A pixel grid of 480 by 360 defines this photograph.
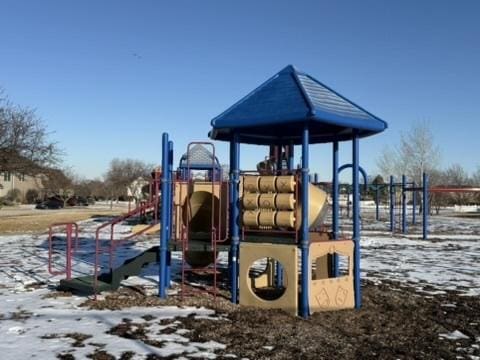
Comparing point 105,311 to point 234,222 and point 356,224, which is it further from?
point 356,224

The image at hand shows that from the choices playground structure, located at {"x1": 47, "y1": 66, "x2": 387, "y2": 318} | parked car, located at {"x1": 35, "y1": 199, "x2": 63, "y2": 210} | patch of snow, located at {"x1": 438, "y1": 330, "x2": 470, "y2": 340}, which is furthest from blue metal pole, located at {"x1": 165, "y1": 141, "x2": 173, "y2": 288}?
parked car, located at {"x1": 35, "y1": 199, "x2": 63, "y2": 210}

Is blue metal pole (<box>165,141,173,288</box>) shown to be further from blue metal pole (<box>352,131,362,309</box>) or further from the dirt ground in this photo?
blue metal pole (<box>352,131,362,309</box>)

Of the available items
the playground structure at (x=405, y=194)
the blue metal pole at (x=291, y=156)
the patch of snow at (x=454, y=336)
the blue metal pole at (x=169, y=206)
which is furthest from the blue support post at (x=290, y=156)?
the playground structure at (x=405, y=194)

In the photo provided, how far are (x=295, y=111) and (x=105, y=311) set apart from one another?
4.19m

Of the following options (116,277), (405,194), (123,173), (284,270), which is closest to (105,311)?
(116,277)

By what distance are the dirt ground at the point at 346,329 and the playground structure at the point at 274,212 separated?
422mm

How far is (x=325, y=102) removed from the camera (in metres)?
8.41

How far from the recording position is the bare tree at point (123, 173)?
79.2 meters

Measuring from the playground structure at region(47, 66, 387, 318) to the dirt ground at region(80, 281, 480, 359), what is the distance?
42 cm

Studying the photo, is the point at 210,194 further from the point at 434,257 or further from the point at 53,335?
the point at 434,257

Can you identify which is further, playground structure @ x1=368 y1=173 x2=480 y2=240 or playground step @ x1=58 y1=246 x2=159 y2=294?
playground structure @ x1=368 y1=173 x2=480 y2=240

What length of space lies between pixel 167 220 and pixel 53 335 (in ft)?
10.6

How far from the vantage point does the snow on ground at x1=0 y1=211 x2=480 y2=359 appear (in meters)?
6.12

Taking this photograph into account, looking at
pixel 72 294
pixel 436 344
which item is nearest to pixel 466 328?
pixel 436 344
